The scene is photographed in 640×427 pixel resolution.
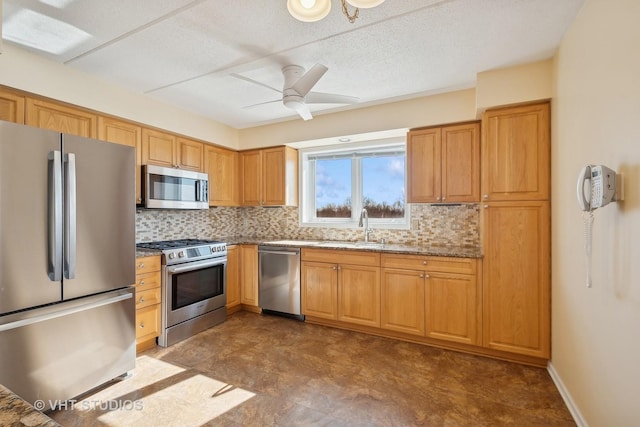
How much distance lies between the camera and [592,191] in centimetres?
148

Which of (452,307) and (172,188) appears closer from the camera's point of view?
(452,307)

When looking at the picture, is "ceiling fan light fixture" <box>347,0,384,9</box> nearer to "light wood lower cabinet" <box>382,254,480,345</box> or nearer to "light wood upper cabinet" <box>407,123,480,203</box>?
"light wood upper cabinet" <box>407,123,480,203</box>

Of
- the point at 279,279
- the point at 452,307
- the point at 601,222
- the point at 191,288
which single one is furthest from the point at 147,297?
the point at 601,222

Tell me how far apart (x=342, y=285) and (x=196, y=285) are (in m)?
1.58

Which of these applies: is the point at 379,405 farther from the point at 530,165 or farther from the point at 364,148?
the point at 364,148

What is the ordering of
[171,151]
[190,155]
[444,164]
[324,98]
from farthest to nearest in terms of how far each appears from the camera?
[190,155], [171,151], [444,164], [324,98]

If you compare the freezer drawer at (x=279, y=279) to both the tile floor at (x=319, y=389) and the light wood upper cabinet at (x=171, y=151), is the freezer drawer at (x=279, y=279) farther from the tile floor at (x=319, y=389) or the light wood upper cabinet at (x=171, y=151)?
the light wood upper cabinet at (x=171, y=151)

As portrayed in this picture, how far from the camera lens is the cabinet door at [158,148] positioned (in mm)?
3121

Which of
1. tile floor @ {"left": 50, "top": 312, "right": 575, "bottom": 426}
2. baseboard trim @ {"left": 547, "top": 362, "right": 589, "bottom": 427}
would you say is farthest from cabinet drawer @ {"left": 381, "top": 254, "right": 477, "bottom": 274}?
baseboard trim @ {"left": 547, "top": 362, "right": 589, "bottom": 427}

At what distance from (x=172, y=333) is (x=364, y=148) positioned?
300 cm

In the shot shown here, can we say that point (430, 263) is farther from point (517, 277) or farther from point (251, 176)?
point (251, 176)

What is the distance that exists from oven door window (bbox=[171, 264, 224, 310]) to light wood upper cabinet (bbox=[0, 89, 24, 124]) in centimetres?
172

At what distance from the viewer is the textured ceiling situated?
5.81 ft

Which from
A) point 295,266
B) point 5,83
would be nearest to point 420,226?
point 295,266
